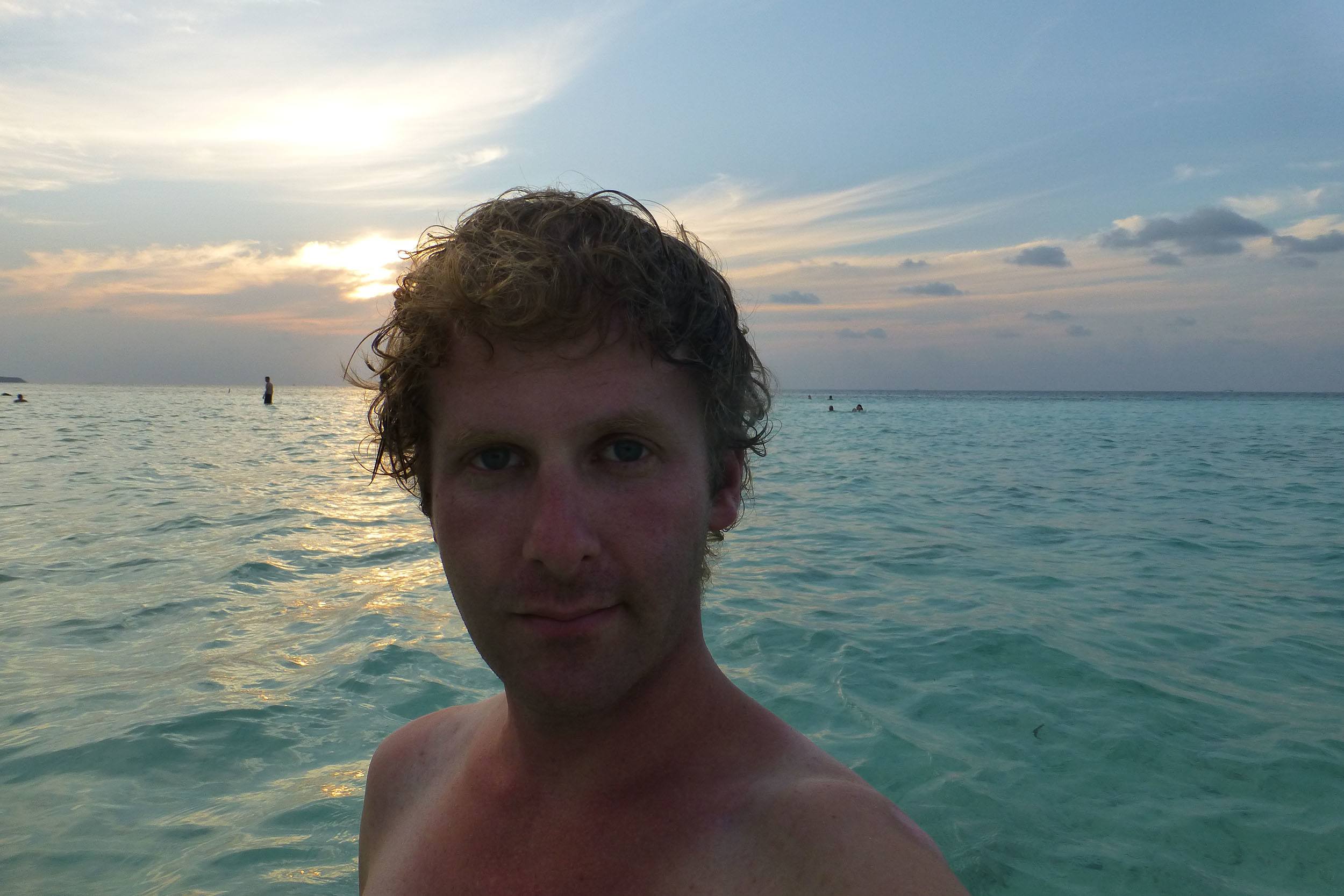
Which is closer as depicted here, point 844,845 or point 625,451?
point 844,845

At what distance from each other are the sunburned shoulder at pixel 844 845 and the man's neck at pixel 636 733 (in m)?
0.23

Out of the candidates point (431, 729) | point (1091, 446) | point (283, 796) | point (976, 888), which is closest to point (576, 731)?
point (431, 729)

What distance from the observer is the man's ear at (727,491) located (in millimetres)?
1687

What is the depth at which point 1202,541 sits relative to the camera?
977cm

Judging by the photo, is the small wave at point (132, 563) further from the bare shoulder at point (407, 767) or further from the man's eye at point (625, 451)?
the man's eye at point (625, 451)

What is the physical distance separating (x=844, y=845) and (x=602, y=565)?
1.83ft

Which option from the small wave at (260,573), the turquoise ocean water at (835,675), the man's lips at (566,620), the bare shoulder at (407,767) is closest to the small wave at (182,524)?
the turquoise ocean water at (835,675)

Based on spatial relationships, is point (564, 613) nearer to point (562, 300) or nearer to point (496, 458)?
point (496, 458)

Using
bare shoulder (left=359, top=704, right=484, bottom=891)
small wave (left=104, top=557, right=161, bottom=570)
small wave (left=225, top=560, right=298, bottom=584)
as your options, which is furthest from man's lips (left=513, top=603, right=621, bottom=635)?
small wave (left=104, top=557, right=161, bottom=570)

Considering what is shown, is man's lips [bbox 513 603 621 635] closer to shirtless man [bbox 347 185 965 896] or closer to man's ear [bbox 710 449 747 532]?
shirtless man [bbox 347 185 965 896]

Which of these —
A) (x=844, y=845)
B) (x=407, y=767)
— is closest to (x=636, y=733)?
(x=844, y=845)

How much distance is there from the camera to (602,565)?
4.48 feet

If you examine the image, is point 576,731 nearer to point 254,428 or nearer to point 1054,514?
point 1054,514

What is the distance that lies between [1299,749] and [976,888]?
2.28 metres
